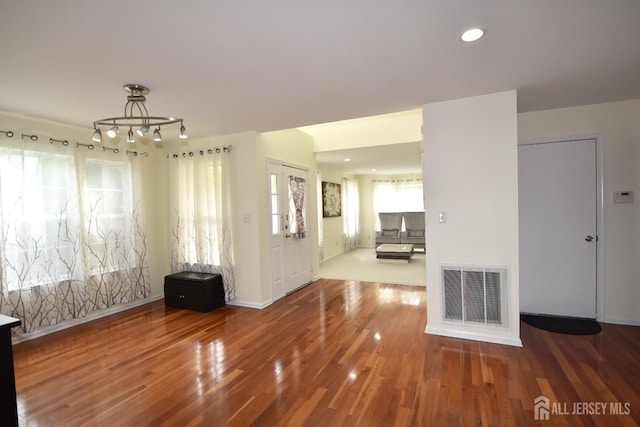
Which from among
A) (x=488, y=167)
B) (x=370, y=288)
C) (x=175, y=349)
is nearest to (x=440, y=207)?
(x=488, y=167)

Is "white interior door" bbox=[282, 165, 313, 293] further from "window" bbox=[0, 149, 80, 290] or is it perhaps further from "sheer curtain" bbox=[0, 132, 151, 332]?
"window" bbox=[0, 149, 80, 290]

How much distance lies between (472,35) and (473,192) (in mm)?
1509

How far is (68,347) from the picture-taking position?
120 inches

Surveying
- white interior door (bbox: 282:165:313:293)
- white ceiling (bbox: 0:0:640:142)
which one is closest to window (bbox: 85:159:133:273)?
white ceiling (bbox: 0:0:640:142)

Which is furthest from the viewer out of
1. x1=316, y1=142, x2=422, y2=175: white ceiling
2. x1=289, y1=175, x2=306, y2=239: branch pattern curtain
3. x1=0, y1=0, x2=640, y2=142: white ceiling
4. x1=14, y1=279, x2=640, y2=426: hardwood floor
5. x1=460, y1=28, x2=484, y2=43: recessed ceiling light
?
x1=316, y1=142, x2=422, y2=175: white ceiling

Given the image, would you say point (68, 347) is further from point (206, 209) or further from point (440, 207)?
point (440, 207)

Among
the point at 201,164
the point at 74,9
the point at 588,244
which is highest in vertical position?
the point at 74,9

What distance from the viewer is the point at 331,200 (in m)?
8.06

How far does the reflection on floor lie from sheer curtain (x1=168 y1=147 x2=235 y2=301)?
218cm

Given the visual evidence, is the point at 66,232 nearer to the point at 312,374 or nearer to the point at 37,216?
the point at 37,216

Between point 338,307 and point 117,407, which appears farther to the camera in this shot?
point 338,307

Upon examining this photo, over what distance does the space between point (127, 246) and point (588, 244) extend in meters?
5.56

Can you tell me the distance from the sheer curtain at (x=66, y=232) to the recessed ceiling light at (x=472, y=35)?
13.4 ft

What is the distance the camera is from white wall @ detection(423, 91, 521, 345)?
2.82m
